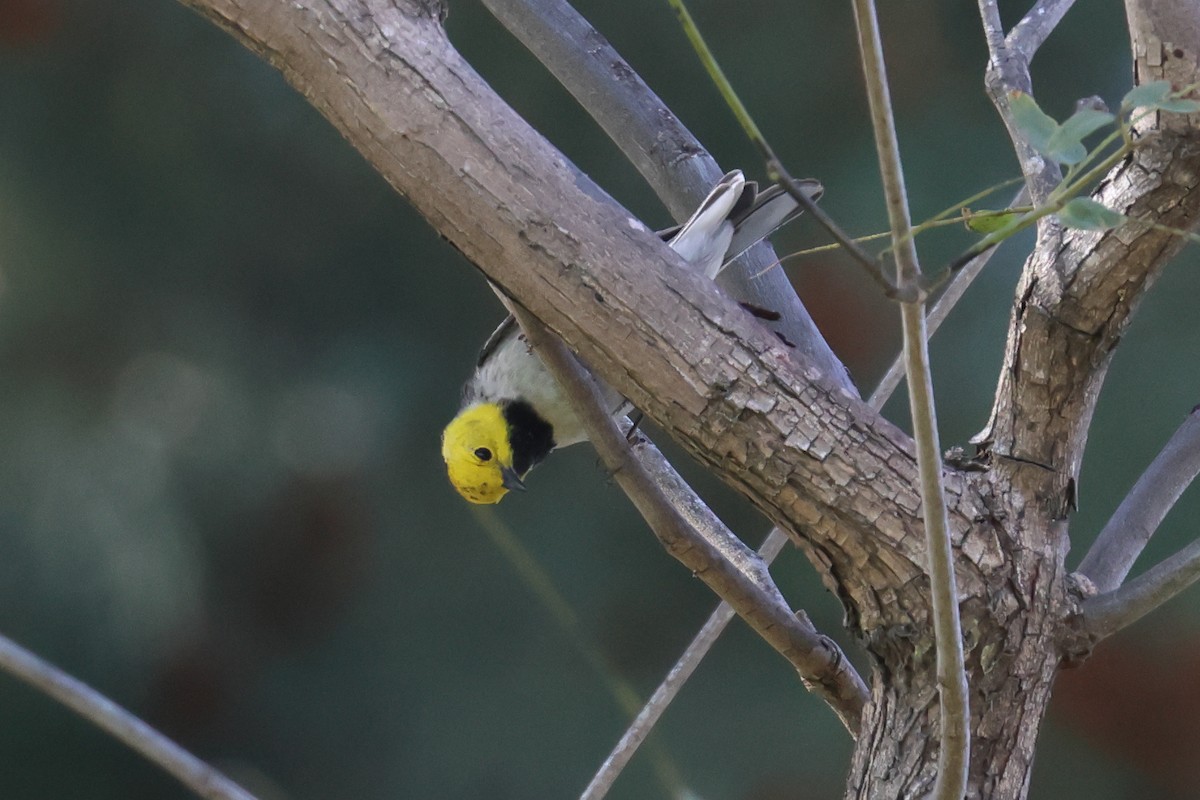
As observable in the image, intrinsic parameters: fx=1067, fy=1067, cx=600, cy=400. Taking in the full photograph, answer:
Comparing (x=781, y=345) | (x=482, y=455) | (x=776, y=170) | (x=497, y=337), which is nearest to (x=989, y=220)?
(x=776, y=170)

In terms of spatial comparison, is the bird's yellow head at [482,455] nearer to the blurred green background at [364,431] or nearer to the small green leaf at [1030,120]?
the blurred green background at [364,431]

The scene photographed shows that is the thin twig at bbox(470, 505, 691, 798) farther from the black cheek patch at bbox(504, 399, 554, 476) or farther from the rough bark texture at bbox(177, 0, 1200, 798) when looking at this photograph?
the rough bark texture at bbox(177, 0, 1200, 798)

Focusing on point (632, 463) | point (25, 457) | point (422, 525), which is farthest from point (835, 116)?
point (25, 457)

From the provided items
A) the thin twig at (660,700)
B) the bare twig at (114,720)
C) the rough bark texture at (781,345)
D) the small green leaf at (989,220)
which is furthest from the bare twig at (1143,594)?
the bare twig at (114,720)

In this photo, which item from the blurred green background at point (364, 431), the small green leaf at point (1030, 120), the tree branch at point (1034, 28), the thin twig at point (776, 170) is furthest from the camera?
the blurred green background at point (364, 431)

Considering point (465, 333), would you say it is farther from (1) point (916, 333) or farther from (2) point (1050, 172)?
(1) point (916, 333)

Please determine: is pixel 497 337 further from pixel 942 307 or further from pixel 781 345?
pixel 781 345
